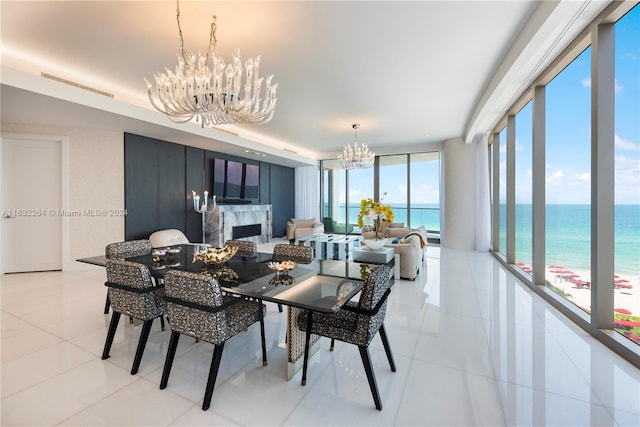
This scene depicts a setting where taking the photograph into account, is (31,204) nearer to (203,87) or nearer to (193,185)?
(193,185)

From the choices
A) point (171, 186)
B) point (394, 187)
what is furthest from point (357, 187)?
point (171, 186)

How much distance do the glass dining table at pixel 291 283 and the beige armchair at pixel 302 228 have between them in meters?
5.69

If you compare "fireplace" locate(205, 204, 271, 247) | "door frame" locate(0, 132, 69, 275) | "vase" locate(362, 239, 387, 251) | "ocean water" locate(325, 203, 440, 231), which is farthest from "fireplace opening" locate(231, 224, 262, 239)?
"vase" locate(362, 239, 387, 251)

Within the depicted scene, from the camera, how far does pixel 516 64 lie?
2.97 meters

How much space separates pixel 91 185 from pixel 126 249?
9.88ft

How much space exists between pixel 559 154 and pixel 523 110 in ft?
5.04

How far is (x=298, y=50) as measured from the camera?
3074mm

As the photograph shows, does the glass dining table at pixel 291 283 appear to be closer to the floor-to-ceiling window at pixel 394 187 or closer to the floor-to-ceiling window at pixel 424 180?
the floor-to-ceiling window at pixel 394 187

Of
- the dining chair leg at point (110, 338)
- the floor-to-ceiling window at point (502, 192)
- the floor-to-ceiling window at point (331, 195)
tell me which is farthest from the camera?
the floor-to-ceiling window at point (331, 195)

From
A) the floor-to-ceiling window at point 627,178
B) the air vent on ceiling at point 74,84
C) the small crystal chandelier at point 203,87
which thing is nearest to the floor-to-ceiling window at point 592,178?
the floor-to-ceiling window at point 627,178

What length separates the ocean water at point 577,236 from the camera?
2.22 m

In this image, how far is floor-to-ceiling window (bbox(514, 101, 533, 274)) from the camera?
13.7ft

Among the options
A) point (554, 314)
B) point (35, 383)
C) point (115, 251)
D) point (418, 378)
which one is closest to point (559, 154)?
point (554, 314)

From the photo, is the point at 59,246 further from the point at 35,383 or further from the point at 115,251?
the point at 35,383
